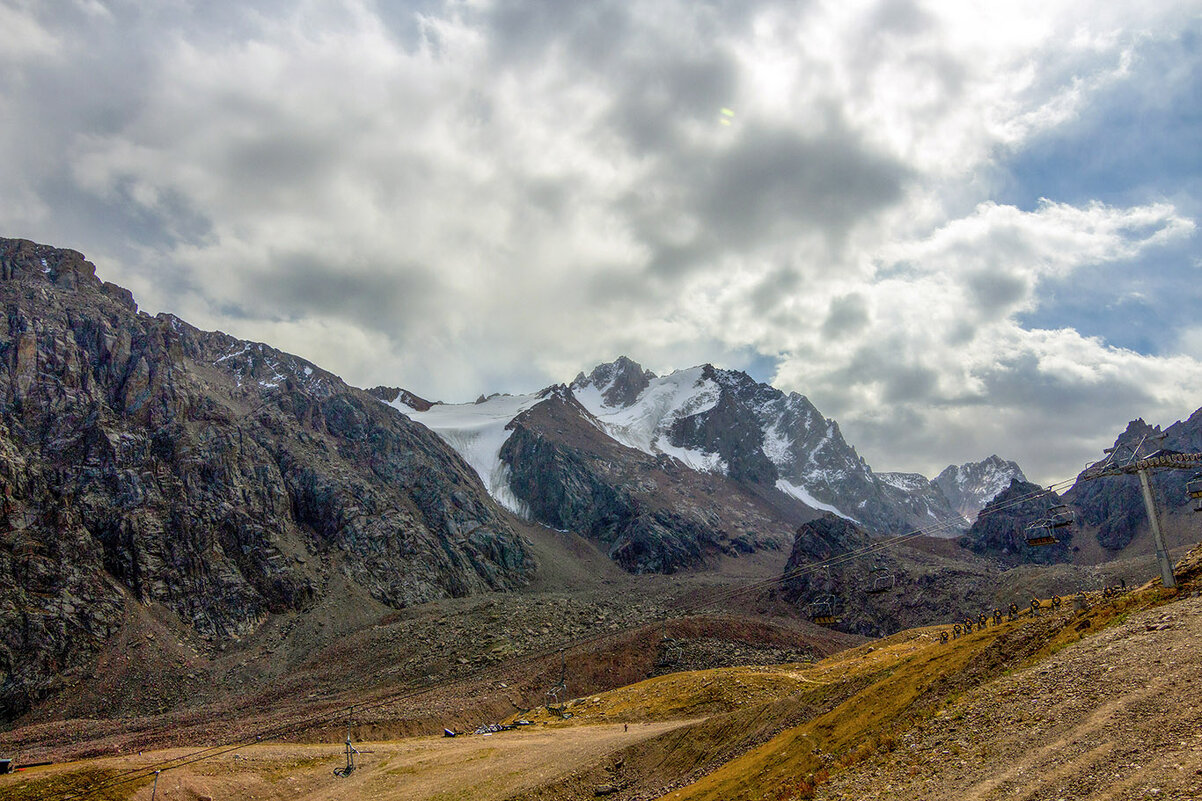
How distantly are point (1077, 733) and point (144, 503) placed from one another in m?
154

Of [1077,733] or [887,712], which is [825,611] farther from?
[1077,733]

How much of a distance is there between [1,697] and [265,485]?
68.2m

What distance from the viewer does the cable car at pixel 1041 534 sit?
49375mm

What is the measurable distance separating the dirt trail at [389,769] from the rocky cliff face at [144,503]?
6723cm

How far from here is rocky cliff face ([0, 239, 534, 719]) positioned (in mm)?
108938

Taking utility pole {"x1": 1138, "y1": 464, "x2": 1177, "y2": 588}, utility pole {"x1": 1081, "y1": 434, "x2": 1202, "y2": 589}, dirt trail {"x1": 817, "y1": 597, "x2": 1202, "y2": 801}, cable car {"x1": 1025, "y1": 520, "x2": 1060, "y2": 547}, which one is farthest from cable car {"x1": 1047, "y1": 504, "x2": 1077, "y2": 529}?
dirt trail {"x1": 817, "y1": 597, "x2": 1202, "y2": 801}

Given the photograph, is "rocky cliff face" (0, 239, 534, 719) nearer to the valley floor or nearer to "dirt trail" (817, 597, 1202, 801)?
the valley floor

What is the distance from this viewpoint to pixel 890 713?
28875 millimetres

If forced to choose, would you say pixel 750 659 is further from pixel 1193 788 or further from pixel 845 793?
pixel 1193 788

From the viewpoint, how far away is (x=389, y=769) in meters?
53.2

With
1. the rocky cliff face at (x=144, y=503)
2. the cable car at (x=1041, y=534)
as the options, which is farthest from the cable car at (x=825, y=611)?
the rocky cliff face at (x=144, y=503)

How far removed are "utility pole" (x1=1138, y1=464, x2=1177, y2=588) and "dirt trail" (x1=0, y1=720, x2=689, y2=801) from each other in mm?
36189

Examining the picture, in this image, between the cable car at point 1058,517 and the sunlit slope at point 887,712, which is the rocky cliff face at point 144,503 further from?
the cable car at point 1058,517

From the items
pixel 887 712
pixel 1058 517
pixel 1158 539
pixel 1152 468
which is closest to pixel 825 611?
pixel 1058 517
